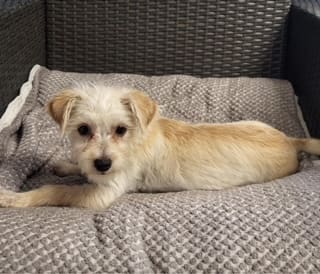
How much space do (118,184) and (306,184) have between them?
57 centimetres

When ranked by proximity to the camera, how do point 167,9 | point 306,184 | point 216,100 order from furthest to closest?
1. point 167,9
2. point 216,100
3. point 306,184

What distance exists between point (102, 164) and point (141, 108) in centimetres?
21

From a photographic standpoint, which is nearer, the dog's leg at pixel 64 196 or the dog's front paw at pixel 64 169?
the dog's leg at pixel 64 196

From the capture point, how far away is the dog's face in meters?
1.49

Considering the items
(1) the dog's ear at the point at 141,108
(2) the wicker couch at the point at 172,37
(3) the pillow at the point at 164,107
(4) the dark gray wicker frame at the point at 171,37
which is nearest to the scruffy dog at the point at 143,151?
(1) the dog's ear at the point at 141,108

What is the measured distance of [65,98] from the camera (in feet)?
4.99

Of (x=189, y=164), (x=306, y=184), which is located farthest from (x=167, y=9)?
(x=306, y=184)

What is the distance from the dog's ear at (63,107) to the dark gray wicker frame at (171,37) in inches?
41.4

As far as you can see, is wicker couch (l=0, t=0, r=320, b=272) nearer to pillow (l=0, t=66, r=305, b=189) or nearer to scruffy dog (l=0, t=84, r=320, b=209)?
pillow (l=0, t=66, r=305, b=189)

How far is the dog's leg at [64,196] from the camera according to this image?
1466 mm

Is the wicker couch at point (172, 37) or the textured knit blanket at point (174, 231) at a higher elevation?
the wicker couch at point (172, 37)

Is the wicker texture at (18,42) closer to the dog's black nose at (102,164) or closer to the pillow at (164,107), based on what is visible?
the pillow at (164,107)

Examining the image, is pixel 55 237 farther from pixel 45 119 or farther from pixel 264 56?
pixel 264 56

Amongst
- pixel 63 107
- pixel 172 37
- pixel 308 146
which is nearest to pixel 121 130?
pixel 63 107
